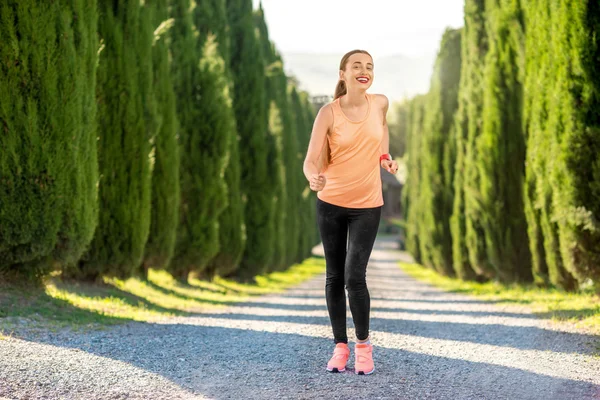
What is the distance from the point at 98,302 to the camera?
962 cm

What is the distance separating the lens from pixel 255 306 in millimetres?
11492

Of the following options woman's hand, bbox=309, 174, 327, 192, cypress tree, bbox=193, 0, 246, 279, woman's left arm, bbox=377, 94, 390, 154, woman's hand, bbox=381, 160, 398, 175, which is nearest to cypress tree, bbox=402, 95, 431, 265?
cypress tree, bbox=193, 0, 246, 279

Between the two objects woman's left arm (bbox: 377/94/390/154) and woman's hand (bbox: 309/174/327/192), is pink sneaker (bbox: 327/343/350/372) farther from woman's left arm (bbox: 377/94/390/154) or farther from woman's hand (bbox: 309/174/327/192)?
woman's left arm (bbox: 377/94/390/154)

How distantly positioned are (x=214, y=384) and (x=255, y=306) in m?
6.82

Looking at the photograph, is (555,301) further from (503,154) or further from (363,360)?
(363,360)

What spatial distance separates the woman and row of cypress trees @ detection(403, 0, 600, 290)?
455 cm

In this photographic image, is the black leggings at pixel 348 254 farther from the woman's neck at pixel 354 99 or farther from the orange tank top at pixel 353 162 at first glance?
the woman's neck at pixel 354 99

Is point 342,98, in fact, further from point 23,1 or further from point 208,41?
point 208,41

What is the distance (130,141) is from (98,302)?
2.74 m

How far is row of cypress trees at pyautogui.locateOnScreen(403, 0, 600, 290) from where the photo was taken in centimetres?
873

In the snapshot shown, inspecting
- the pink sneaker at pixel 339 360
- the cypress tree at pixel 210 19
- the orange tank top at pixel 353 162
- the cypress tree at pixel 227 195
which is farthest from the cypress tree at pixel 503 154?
the pink sneaker at pixel 339 360

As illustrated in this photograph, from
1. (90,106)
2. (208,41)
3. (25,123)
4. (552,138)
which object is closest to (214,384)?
(25,123)

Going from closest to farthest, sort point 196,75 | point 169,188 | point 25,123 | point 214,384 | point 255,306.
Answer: point 214,384 → point 25,123 → point 255,306 → point 169,188 → point 196,75

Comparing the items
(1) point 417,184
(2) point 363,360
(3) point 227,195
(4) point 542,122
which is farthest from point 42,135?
(1) point 417,184
